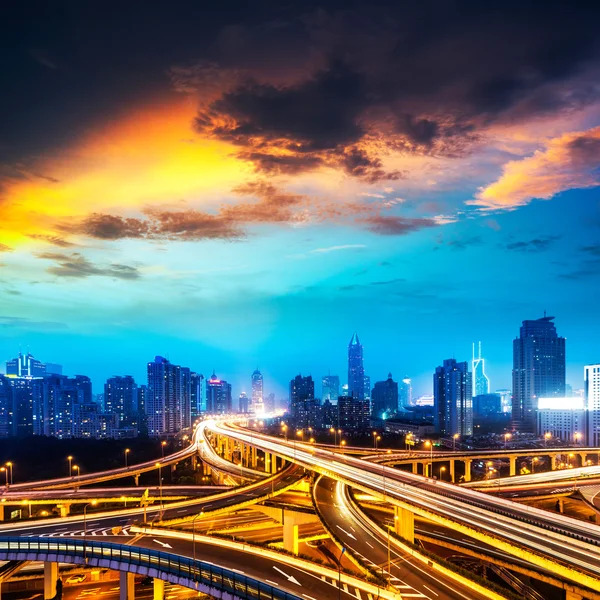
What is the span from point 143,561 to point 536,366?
173 meters

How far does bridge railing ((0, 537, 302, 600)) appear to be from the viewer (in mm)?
23109

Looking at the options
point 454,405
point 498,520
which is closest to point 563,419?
point 454,405

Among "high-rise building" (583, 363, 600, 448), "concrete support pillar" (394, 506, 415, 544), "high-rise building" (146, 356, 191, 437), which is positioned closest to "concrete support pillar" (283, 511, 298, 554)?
"concrete support pillar" (394, 506, 415, 544)

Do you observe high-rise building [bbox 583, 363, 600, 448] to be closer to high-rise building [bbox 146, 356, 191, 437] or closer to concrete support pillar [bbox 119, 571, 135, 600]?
high-rise building [bbox 146, 356, 191, 437]

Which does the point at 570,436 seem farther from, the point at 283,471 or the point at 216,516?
Result: the point at 216,516

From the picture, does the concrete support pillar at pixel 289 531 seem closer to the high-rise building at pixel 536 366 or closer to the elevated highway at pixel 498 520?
the elevated highway at pixel 498 520

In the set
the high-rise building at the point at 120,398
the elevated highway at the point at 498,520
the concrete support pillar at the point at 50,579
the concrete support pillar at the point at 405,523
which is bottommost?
the high-rise building at the point at 120,398

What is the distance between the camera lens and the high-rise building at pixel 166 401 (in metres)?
147

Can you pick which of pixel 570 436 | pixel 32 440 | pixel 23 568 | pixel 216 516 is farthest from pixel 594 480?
pixel 32 440

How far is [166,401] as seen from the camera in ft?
488

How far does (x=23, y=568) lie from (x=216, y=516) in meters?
13.8

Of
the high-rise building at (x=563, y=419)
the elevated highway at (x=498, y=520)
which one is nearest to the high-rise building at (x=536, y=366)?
the high-rise building at (x=563, y=419)

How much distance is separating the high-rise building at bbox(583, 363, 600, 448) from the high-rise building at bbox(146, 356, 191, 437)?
104 m

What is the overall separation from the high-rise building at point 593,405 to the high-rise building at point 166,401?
104m
